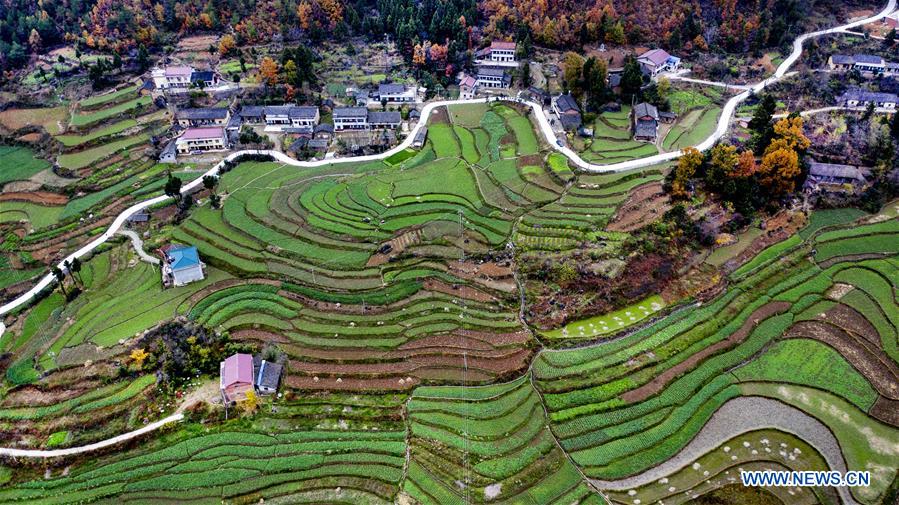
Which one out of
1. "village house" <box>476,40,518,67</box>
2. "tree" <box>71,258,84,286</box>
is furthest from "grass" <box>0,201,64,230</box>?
"village house" <box>476,40,518,67</box>

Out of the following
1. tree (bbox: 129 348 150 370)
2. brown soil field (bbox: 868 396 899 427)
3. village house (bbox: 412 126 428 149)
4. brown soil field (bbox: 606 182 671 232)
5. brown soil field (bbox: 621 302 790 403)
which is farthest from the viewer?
village house (bbox: 412 126 428 149)

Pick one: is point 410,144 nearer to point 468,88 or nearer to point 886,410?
point 468,88

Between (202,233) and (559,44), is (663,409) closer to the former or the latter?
(202,233)

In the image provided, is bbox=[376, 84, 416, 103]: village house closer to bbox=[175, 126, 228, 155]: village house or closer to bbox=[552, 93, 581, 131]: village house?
bbox=[552, 93, 581, 131]: village house

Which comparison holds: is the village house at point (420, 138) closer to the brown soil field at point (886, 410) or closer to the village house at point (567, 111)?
the village house at point (567, 111)

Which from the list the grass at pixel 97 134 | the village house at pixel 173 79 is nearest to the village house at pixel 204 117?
the grass at pixel 97 134

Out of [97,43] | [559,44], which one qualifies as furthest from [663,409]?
[97,43]

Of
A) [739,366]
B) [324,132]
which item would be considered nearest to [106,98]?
[324,132]
